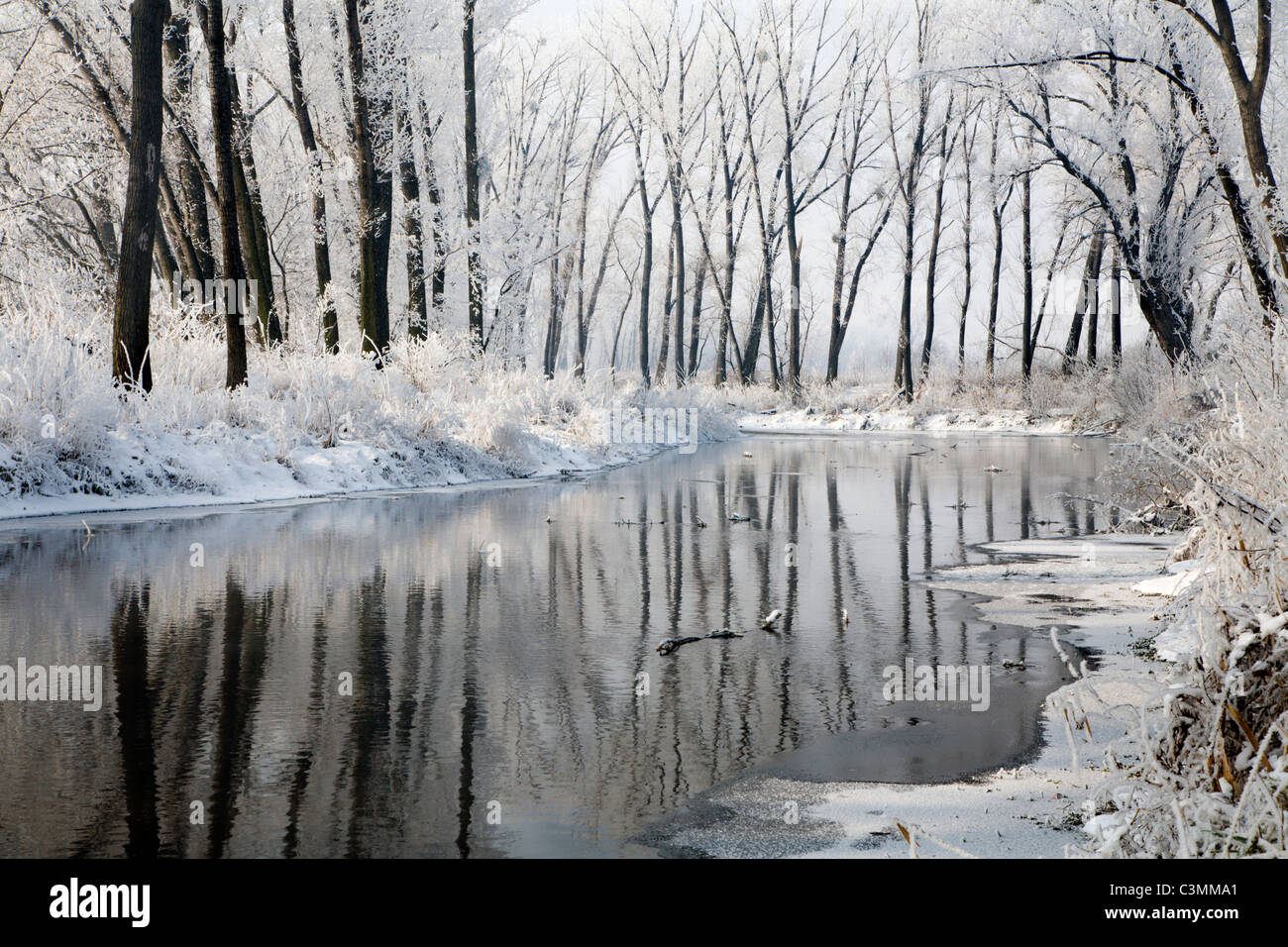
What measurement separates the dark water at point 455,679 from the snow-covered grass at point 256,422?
4.32 ft

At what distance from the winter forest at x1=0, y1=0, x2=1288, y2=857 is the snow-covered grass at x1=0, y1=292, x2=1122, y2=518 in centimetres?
6

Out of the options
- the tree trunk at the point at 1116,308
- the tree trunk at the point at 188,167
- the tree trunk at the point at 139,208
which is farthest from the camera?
the tree trunk at the point at 1116,308

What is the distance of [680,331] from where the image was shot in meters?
45.0

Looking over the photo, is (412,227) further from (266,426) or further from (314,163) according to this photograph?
(266,426)

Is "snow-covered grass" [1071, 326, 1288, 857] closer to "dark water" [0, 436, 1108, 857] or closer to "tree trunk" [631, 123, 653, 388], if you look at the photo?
"dark water" [0, 436, 1108, 857]

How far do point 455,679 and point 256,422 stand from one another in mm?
10151

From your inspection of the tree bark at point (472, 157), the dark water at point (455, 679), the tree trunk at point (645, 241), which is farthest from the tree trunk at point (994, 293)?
the dark water at point (455, 679)

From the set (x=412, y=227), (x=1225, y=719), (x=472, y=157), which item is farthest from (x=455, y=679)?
(x=472, y=157)

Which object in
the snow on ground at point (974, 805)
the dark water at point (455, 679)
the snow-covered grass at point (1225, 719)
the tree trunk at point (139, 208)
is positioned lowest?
the snow on ground at point (974, 805)

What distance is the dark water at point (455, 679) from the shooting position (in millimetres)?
3545

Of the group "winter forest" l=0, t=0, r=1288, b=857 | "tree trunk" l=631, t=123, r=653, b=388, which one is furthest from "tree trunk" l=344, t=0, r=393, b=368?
"tree trunk" l=631, t=123, r=653, b=388

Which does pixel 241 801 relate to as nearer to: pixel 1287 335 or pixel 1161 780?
pixel 1161 780

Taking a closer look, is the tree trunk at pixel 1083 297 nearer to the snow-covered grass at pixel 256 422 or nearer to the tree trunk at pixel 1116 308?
the tree trunk at pixel 1116 308

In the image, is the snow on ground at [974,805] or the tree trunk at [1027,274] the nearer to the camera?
the snow on ground at [974,805]
